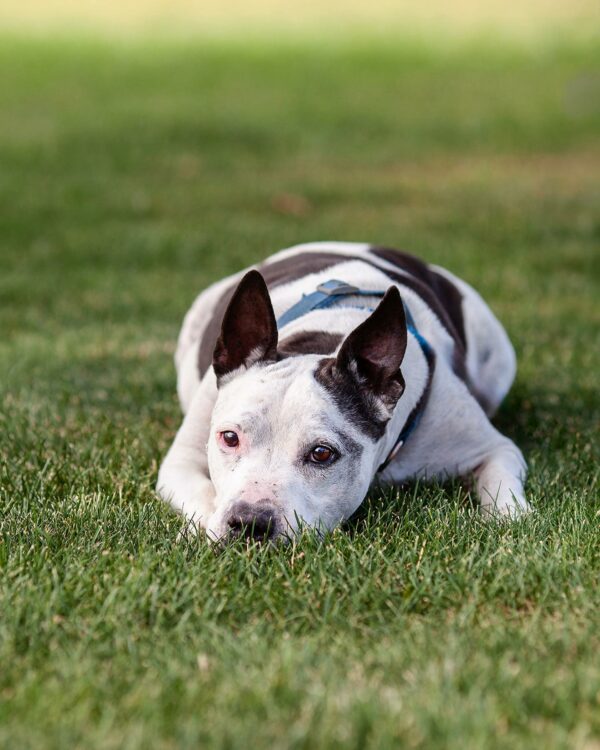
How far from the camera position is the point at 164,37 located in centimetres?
2380

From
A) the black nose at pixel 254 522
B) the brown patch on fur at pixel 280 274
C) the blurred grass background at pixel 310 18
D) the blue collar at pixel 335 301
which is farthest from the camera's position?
the blurred grass background at pixel 310 18

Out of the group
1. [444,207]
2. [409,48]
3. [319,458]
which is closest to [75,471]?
[319,458]

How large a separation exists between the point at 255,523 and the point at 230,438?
0.43 m

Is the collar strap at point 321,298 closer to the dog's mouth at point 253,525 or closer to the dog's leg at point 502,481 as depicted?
the dog's leg at point 502,481

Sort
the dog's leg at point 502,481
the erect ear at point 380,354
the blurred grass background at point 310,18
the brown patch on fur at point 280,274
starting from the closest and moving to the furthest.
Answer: the erect ear at point 380,354 → the dog's leg at point 502,481 → the brown patch on fur at point 280,274 → the blurred grass background at point 310,18

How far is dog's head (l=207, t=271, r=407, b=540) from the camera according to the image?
11.8ft

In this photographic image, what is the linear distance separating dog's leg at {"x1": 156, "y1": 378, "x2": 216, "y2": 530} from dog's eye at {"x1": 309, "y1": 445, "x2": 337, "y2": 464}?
0.46 meters

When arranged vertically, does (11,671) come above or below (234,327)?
below

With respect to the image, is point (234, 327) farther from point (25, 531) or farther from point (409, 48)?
point (409, 48)

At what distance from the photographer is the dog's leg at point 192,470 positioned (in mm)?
4023

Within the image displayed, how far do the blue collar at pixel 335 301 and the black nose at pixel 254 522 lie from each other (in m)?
1.04

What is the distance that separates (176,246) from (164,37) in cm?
1522

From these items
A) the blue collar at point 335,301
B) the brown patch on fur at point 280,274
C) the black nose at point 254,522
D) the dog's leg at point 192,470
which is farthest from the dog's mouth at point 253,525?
the brown patch on fur at point 280,274

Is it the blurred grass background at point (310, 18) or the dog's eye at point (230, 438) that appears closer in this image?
the dog's eye at point (230, 438)
